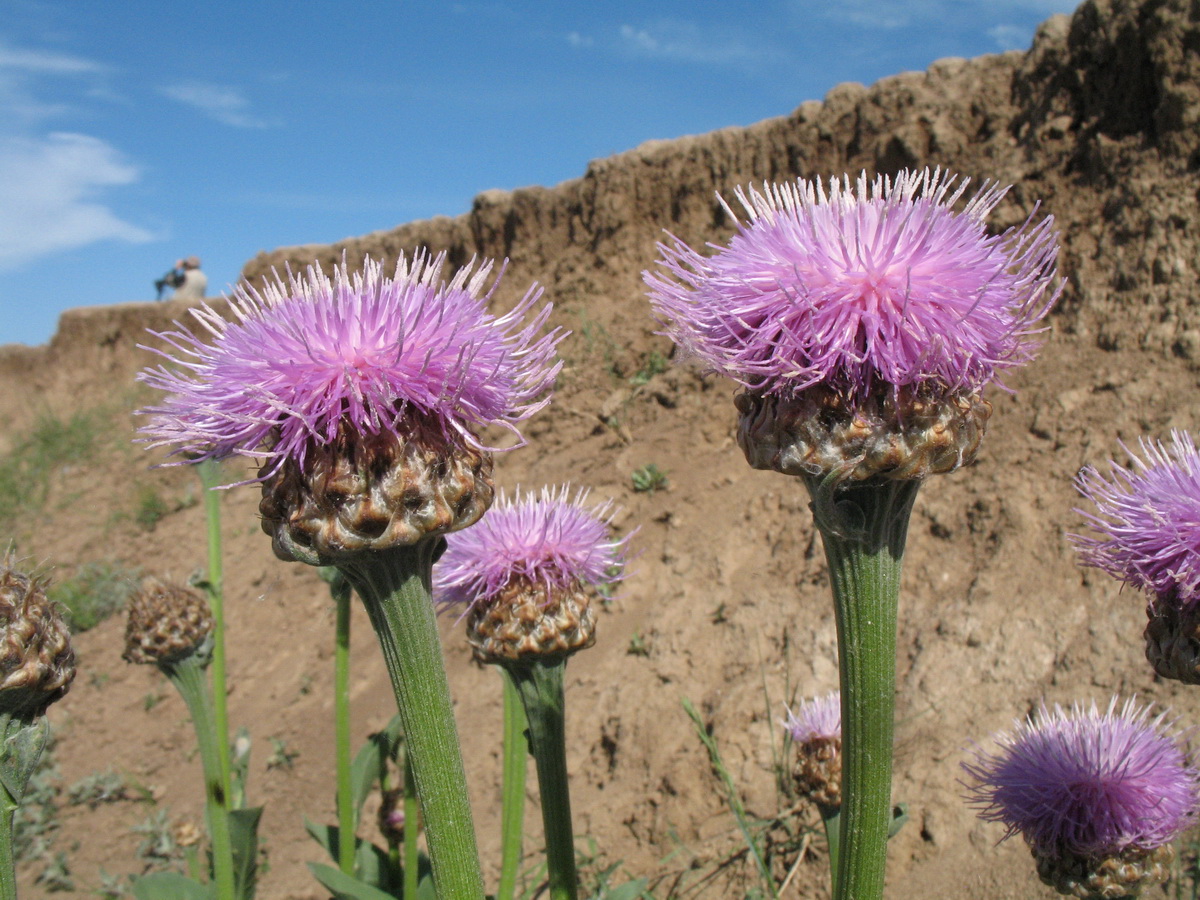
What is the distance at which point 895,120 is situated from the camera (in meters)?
7.57

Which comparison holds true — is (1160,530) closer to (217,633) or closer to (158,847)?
(217,633)

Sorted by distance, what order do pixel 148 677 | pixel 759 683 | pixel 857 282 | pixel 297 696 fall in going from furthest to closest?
pixel 148 677
pixel 297 696
pixel 759 683
pixel 857 282

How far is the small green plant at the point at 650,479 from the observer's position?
745 cm

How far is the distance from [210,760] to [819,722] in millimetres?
2501

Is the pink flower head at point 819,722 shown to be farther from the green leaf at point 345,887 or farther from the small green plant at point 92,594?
the small green plant at point 92,594

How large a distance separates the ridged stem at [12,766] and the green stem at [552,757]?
131 cm

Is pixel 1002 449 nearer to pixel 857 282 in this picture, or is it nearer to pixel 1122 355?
pixel 1122 355

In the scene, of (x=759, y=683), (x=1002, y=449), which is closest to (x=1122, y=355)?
(x=1002, y=449)

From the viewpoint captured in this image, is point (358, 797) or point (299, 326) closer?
point (299, 326)

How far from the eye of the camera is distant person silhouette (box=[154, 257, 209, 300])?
22172 millimetres

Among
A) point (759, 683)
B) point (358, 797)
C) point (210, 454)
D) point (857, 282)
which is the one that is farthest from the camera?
point (759, 683)

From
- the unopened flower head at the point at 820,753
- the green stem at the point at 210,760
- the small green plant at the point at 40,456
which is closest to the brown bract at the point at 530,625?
the unopened flower head at the point at 820,753

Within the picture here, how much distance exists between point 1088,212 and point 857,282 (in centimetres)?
528

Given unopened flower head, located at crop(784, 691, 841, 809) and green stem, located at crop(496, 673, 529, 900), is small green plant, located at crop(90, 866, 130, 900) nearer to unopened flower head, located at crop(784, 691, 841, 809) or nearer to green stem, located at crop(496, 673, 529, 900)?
green stem, located at crop(496, 673, 529, 900)
